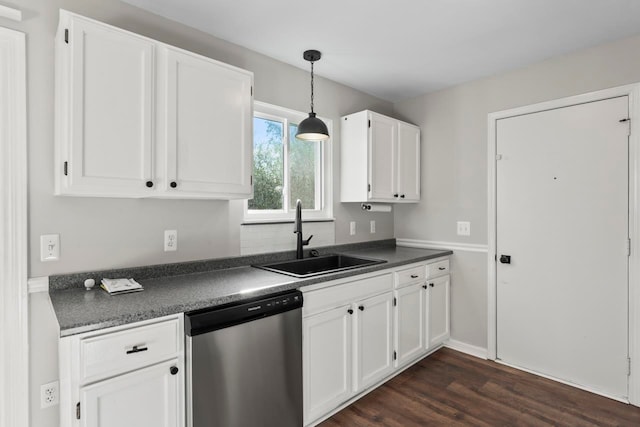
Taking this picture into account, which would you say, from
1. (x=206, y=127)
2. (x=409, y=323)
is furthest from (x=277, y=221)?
(x=409, y=323)

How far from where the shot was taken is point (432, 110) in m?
3.38

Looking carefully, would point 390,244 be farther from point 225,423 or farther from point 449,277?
point 225,423

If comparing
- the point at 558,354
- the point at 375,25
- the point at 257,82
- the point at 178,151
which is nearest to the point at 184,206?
the point at 178,151

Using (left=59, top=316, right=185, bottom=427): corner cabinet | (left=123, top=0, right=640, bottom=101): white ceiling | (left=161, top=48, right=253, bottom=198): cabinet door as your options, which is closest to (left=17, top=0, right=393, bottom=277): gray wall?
(left=123, top=0, right=640, bottom=101): white ceiling

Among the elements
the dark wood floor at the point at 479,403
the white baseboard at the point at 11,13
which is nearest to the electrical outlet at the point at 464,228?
the dark wood floor at the point at 479,403

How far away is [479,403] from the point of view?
7.62 ft

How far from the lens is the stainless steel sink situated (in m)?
2.50

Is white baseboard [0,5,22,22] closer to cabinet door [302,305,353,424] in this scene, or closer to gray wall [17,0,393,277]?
gray wall [17,0,393,277]

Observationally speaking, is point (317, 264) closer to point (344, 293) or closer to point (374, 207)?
point (344, 293)

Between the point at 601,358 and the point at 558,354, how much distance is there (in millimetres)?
265

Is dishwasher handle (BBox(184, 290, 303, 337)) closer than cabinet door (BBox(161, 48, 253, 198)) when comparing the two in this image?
Yes

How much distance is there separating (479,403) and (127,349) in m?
2.23

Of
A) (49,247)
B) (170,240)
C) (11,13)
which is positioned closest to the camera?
(11,13)

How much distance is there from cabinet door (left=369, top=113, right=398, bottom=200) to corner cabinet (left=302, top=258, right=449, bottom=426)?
0.72 m
